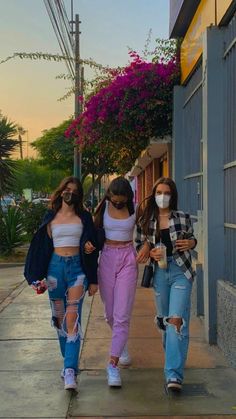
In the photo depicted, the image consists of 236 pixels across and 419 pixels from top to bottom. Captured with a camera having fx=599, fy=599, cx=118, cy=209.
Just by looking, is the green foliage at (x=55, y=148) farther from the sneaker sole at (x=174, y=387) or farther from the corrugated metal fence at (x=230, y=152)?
the sneaker sole at (x=174, y=387)

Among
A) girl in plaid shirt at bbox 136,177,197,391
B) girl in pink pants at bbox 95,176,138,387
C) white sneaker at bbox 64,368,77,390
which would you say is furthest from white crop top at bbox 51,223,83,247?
white sneaker at bbox 64,368,77,390

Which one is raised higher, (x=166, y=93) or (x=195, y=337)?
(x=166, y=93)

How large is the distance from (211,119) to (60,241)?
7.72 ft

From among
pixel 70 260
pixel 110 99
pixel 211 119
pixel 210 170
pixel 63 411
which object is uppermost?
pixel 110 99

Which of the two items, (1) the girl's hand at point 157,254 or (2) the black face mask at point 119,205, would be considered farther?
(2) the black face mask at point 119,205

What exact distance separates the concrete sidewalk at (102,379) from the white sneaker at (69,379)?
6 centimetres

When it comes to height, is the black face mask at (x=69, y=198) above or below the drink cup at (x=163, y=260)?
above

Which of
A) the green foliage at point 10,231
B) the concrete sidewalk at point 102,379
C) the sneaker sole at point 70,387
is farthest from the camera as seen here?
the green foliage at point 10,231

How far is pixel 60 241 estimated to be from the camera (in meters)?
5.09

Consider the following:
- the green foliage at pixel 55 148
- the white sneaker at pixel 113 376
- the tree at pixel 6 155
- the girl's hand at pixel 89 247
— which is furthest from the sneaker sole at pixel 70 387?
the green foliage at pixel 55 148

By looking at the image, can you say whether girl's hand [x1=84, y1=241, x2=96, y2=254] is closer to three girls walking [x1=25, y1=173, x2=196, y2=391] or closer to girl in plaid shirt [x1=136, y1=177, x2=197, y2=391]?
three girls walking [x1=25, y1=173, x2=196, y2=391]

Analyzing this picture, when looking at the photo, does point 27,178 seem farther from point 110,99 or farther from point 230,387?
point 230,387

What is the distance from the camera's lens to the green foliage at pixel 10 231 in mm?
15477

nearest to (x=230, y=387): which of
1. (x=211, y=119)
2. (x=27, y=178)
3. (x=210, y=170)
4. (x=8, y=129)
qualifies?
(x=210, y=170)
